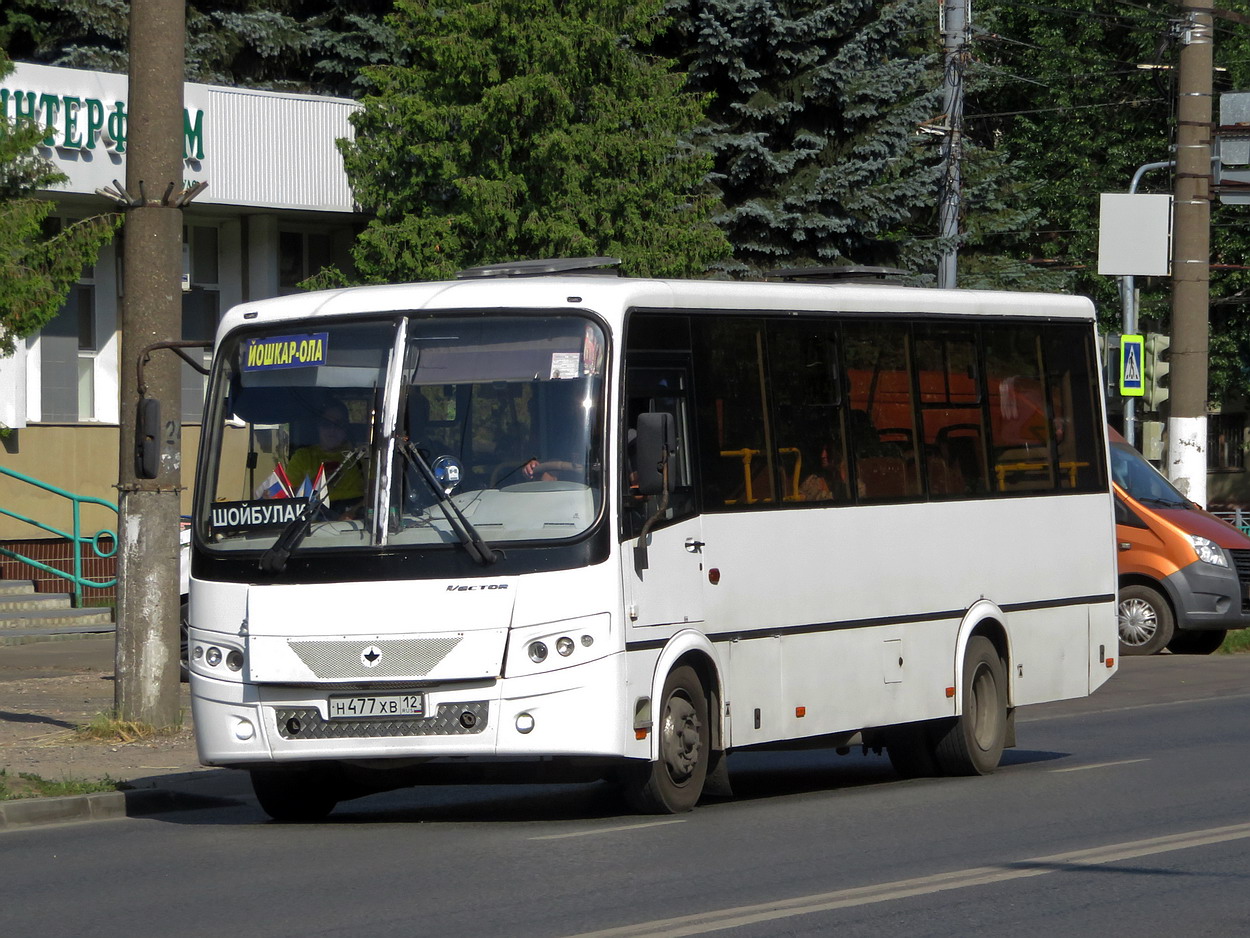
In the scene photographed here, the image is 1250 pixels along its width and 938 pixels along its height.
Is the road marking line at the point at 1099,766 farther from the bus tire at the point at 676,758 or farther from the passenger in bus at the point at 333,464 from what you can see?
the passenger in bus at the point at 333,464

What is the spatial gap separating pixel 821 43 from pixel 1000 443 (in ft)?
60.0

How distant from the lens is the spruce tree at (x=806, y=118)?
100 ft

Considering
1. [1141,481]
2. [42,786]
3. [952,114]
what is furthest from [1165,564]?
[42,786]

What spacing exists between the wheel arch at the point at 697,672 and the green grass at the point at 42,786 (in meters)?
3.16

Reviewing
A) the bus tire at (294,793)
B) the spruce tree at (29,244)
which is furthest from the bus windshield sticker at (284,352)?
the spruce tree at (29,244)

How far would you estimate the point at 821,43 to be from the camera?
102 ft

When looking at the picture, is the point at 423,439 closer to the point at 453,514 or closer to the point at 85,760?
the point at 453,514

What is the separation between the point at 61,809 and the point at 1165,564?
45.7 feet

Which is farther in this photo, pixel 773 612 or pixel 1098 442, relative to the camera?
pixel 1098 442

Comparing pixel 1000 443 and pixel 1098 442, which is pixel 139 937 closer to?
pixel 1000 443

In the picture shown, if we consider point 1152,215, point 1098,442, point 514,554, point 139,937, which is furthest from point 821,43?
point 139,937

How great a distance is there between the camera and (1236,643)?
24250 mm

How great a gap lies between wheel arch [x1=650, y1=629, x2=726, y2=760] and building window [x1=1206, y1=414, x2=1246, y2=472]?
45.0 metres

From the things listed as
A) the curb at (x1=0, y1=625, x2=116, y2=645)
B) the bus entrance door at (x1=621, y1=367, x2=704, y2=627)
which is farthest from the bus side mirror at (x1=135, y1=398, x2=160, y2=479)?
the curb at (x1=0, y1=625, x2=116, y2=645)
